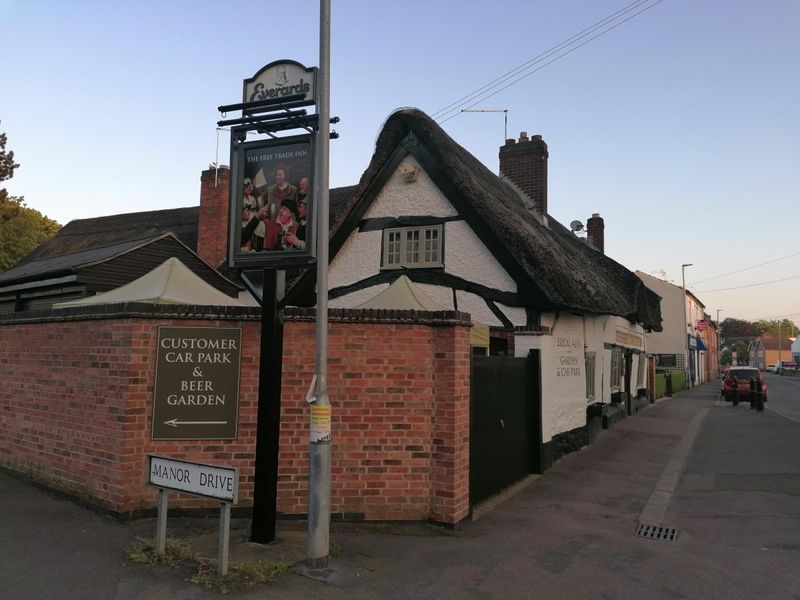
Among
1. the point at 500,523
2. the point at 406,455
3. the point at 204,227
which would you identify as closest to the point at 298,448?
the point at 406,455

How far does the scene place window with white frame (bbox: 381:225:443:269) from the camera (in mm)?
11555

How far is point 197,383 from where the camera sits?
6.55 m

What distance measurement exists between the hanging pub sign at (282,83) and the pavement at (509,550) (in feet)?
15.0

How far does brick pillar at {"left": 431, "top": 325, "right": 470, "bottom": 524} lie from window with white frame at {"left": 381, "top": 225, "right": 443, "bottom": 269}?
483 cm

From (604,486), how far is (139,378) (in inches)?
275

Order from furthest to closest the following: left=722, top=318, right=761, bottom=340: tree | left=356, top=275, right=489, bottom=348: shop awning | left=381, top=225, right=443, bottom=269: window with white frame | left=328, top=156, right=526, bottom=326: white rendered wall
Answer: left=722, top=318, right=761, bottom=340: tree
left=381, top=225, right=443, bottom=269: window with white frame
left=328, top=156, right=526, bottom=326: white rendered wall
left=356, top=275, right=489, bottom=348: shop awning

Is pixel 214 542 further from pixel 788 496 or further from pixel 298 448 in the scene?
pixel 788 496

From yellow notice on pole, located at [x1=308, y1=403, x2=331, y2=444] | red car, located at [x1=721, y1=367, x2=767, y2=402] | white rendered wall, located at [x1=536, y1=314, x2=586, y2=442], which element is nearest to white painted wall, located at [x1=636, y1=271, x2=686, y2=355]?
red car, located at [x1=721, y1=367, x2=767, y2=402]

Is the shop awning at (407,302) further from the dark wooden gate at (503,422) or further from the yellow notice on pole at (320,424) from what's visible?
the yellow notice on pole at (320,424)

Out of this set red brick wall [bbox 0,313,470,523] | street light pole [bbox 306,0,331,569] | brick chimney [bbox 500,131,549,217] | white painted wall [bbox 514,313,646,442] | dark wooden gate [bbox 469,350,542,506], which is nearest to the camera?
street light pole [bbox 306,0,331,569]

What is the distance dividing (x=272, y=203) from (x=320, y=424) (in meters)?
2.39

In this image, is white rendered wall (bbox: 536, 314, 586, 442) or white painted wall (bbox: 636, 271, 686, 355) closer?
white rendered wall (bbox: 536, 314, 586, 442)

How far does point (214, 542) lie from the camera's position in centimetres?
577

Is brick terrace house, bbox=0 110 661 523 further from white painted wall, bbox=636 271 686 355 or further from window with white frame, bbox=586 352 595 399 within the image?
white painted wall, bbox=636 271 686 355
